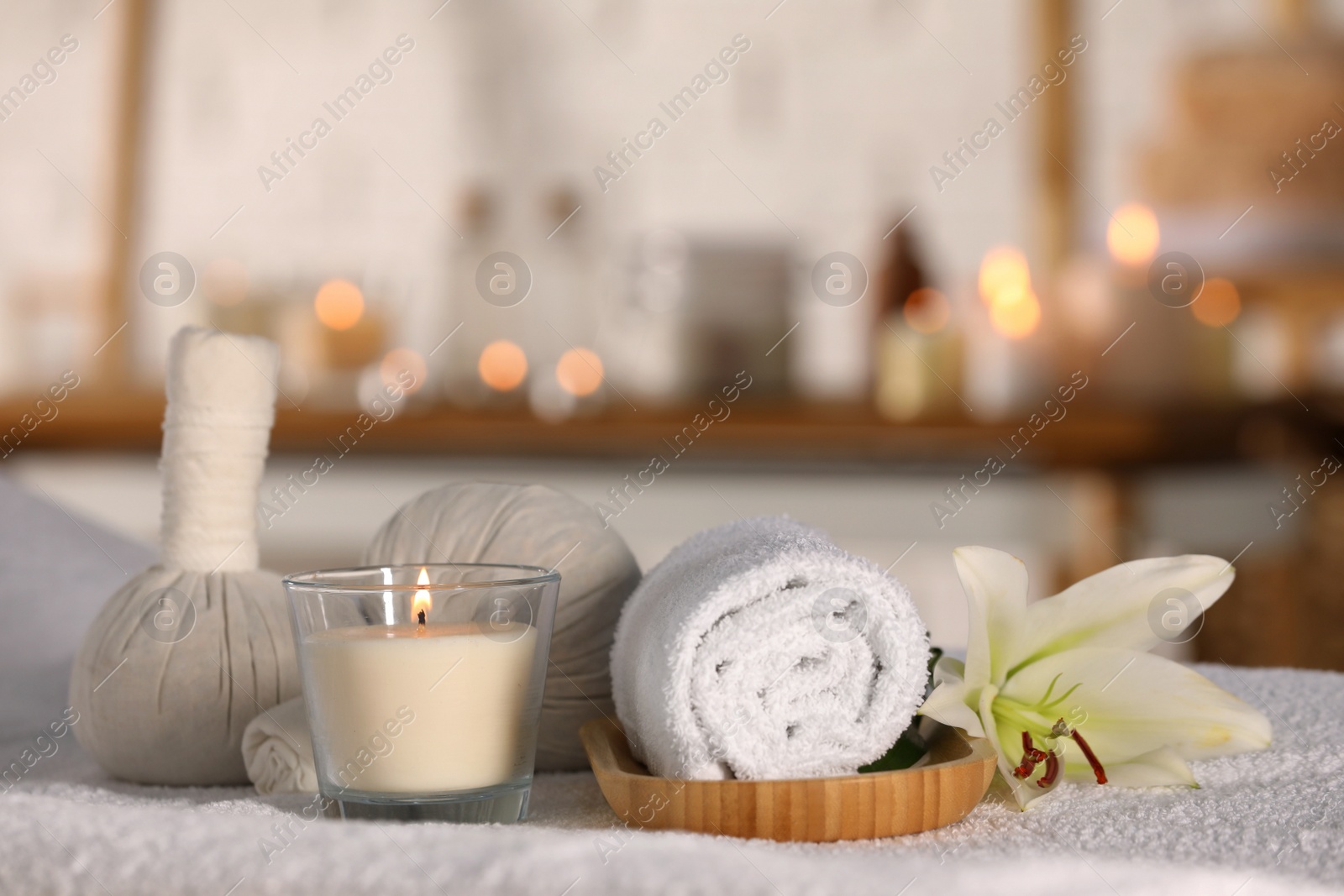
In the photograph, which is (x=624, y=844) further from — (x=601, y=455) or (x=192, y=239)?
(x=192, y=239)

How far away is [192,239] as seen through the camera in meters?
1.52

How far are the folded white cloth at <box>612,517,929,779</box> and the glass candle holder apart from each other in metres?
0.04

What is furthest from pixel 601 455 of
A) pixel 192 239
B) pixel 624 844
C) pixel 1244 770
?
pixel 624 844

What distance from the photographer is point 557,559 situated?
43 centimetres

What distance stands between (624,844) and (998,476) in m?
1.13

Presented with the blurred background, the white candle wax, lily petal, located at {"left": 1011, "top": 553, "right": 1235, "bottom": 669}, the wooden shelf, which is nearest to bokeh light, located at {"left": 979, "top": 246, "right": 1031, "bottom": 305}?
the blurred background

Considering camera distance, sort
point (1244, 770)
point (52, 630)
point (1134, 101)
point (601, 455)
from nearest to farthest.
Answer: point (1244, 770), point (52, 630), point (601, 455), point (1134, 101)

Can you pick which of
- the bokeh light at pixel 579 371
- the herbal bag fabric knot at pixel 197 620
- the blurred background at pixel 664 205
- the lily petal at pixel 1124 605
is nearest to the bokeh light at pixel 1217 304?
the blurred background at pixel 664 205

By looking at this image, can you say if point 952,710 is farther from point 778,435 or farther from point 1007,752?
point 778,435

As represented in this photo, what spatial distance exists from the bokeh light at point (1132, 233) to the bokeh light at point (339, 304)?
94 cm

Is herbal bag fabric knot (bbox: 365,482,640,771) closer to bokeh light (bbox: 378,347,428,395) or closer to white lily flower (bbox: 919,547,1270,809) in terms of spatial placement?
white lily flower (bbox: 919,547,1270,809)

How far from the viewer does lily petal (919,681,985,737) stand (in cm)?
36

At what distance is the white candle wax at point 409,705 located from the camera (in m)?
0.34

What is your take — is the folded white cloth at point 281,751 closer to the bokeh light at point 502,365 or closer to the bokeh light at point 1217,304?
the bokeh light at point 502,365
